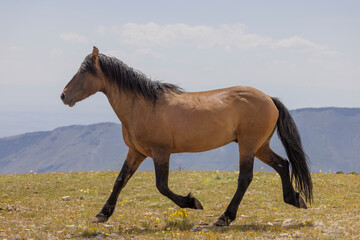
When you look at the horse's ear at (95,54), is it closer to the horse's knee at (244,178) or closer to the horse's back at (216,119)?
the horse's back at (216,119)

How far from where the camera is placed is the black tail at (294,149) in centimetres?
948

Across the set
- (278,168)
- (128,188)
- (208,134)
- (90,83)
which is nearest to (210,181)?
(128,188)

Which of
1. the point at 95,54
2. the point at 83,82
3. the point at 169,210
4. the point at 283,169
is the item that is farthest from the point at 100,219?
the point at 283,169

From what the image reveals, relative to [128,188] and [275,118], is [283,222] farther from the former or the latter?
[128,188]

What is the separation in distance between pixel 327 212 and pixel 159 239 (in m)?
4.39

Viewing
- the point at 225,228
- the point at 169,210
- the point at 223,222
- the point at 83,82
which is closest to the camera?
the point at 225,228

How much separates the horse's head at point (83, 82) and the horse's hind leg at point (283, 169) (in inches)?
158

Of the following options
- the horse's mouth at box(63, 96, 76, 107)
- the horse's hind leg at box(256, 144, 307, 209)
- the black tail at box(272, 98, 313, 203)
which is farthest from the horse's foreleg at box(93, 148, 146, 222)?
the black tail at box(272, 98, 313, 203)

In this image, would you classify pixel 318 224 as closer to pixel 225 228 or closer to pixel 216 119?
pixel 225 228

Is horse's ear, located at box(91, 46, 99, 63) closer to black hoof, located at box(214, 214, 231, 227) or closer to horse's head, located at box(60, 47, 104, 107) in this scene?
horse's head, located at box(60, 47, 104, 107)

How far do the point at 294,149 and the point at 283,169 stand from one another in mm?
554

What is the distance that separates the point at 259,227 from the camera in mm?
8156

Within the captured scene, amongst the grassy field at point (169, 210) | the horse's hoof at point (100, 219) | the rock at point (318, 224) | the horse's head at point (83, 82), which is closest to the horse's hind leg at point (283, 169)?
the grassy field at point (169, 210)

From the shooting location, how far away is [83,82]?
8469 millimetres
